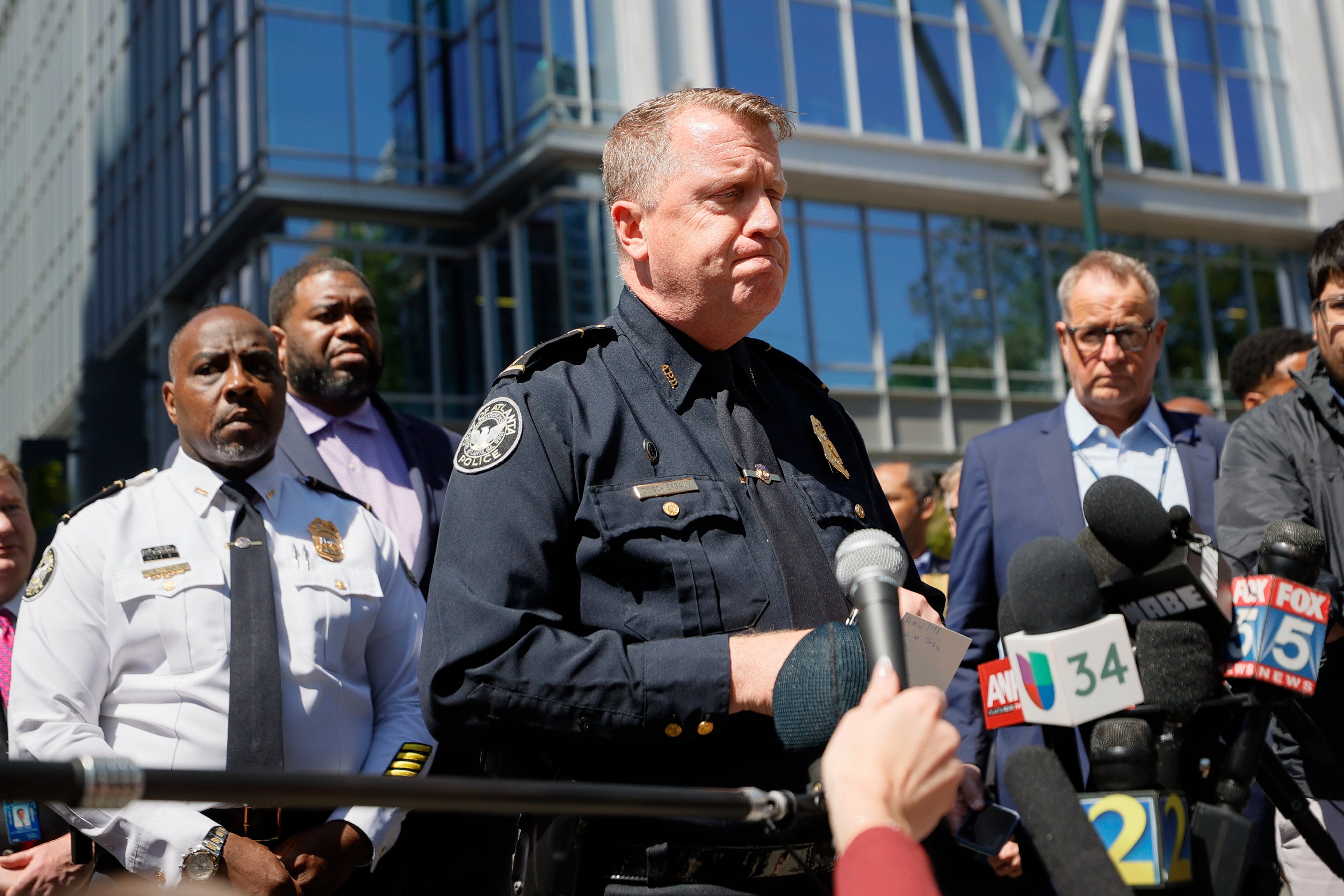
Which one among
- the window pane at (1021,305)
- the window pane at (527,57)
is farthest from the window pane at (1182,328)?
the window pane at (527,57)

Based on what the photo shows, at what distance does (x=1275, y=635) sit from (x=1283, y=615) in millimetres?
47

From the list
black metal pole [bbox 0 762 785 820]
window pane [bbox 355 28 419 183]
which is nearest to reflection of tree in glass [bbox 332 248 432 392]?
window pane [bbox 355 28 419 183]

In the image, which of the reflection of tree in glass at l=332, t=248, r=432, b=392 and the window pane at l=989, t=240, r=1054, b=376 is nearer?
the reflection of tree in glass at l=332, t=248, r=432, b=392

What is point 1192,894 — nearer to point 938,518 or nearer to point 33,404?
point 938,518

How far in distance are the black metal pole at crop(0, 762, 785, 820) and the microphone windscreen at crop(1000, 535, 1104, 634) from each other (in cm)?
110

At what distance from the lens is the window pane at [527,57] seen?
19.4 metres

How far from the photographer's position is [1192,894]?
8.11 ft

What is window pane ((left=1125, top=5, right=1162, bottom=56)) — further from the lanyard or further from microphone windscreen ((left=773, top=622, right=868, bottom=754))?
microphone windscreen ((left=773, top=622, right=868, bottom=754))

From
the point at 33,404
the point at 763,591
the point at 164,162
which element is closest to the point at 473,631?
the point at 763,591

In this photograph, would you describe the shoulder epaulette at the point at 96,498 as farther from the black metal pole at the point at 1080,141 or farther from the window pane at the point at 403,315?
the window pane at the point at 403,315

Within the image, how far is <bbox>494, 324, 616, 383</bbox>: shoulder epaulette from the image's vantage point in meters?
2.58

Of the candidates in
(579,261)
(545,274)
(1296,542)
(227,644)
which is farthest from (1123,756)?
(545,274)

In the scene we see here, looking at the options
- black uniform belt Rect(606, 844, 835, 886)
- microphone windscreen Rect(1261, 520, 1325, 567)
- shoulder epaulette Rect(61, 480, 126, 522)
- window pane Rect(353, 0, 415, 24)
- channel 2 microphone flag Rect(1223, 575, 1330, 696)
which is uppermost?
window pane Rect(353, 0, 415, 24)

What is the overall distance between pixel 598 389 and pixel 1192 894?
4.85ft
